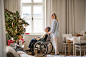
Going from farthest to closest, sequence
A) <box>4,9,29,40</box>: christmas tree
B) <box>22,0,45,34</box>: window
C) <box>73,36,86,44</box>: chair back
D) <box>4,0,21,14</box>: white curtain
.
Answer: <box>22,0,45,34</box>: window
<box>4,0,21,14</box>: white curtain
<box>73,36,86,44</box>: chair back
<box>4,9,29,40</box>: christmas tree

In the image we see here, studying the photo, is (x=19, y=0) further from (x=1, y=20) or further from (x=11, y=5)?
(x=1, y=20)

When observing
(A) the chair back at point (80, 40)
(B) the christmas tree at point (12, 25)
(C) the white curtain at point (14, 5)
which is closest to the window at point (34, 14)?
(C) the white curtain at point (14, 5)

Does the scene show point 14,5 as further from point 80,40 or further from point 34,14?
point 80,40

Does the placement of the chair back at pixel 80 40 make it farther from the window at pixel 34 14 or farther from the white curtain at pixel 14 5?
the white curtain at pixel 14 5

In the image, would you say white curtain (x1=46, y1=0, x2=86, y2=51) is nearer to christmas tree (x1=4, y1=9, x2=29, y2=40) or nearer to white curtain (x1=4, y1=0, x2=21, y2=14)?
white curtain (x1=4, y1=0, x2=21, y2=14)

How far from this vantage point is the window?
182 inches

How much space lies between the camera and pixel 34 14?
4.70 metres

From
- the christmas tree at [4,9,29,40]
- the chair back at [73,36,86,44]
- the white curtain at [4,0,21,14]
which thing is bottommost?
the chair back at [73,36,86,44]

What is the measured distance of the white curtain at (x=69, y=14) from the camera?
418 cm

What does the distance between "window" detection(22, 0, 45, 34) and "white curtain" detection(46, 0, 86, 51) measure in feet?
1.81

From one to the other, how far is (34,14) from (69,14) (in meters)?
1.60

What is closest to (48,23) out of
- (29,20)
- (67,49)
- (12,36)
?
(29,20)

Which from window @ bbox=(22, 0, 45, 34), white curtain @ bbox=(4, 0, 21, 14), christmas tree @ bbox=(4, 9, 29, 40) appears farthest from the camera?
window @ bbox=(22, 0, 45, 34)

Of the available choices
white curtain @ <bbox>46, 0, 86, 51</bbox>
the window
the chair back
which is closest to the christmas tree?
white curtain @ <bbox>46, 0, 86, 51</bbox>
